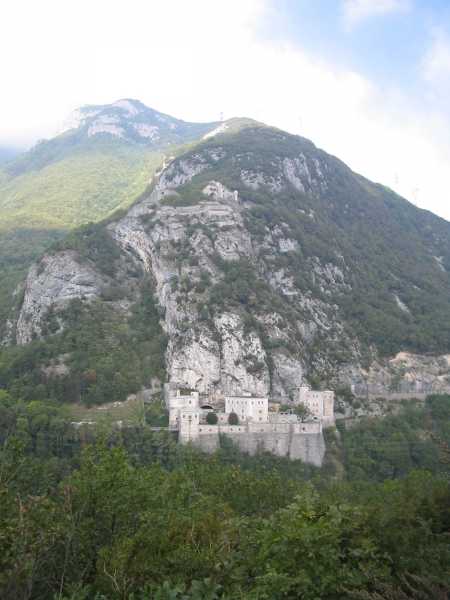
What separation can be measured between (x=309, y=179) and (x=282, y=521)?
11512 cm

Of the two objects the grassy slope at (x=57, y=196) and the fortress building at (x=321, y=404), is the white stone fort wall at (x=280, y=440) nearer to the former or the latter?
the fortress building at (x=321, y=404)

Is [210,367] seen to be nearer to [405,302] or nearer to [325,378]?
[325,378]

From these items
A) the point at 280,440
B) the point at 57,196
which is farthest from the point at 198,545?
the point at 57,196

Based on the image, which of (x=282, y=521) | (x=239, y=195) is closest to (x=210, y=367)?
(x=239, y=195)

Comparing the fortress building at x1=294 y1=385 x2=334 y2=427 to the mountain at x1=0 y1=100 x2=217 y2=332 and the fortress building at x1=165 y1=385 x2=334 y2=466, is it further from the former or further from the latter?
the mountain at x1=0 y1=100 x2=217 y2=332

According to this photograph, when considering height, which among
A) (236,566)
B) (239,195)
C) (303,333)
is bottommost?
(236,566)

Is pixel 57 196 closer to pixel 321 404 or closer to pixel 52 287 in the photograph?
pixel 52 287

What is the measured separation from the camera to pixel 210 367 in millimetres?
65938

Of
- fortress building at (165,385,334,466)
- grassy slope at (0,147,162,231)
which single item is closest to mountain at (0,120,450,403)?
fortress building at (165,385,334,466)

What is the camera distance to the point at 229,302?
72.6 m

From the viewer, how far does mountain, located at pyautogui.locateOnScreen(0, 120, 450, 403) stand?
220 feet

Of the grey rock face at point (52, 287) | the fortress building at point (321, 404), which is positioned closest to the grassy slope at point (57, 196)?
the grey rock face at point (52, 287)

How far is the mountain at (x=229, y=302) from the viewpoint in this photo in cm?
6719

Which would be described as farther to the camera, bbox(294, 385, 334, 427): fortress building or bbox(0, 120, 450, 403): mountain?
bbox(0, 120, 450, 403): mountain
